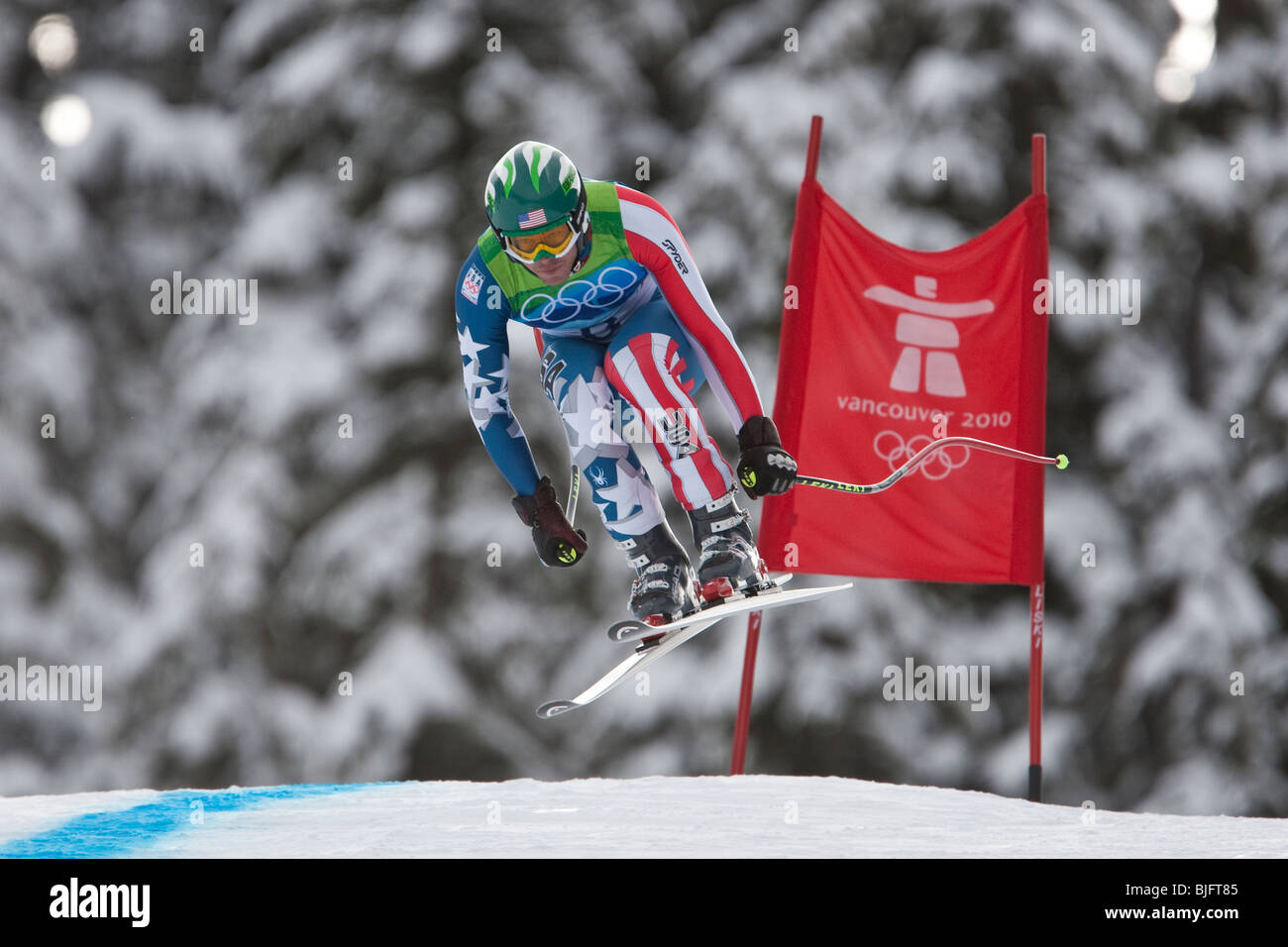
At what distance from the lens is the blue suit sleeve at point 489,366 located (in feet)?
16.5

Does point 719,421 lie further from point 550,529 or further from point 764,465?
point 764,465

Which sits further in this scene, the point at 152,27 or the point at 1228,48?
the point at 152,27

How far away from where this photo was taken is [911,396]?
6773 mm

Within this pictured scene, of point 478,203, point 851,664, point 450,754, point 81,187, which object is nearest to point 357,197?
point 478,203

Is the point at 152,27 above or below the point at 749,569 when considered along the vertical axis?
above

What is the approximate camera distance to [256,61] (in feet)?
37.3

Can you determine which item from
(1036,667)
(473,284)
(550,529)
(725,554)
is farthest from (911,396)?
(473,284)

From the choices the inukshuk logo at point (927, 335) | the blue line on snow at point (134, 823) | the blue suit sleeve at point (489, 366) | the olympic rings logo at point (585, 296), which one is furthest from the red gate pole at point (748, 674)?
the olympic rings logo at point (585, 296)

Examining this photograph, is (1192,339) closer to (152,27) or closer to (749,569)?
(749,569)

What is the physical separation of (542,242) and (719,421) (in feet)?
19.4

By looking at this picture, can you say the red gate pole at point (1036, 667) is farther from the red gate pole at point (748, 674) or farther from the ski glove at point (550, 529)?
the ski glove at point (550, 529)

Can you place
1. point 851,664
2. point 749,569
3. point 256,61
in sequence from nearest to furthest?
point 749,569
point 851,664
point 256,61

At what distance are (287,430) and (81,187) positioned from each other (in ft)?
9.81

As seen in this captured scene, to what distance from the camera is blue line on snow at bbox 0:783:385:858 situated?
4.61 metres
